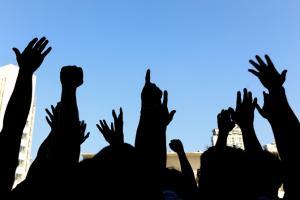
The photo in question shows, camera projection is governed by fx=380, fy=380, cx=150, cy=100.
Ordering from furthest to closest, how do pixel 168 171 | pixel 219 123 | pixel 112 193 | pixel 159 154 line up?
pixel 219 123 < pixel 168 171 < pixel 159 154 < pixel 112 193

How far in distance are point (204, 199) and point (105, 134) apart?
1430 mm

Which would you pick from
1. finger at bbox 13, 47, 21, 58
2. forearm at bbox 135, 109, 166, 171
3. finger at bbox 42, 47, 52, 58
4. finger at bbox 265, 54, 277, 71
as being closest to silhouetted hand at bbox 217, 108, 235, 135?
finger at bbox 265, 54, 277, 71

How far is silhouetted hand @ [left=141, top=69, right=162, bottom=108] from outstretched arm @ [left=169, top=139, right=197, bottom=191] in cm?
81

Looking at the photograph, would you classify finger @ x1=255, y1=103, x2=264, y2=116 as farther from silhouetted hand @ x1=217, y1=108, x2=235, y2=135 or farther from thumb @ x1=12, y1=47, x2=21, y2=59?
thumb @ x1=12, y1=47, x2=21, y2=59

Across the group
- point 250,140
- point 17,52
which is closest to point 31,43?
point 17,52

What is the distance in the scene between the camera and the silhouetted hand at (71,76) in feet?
10.9

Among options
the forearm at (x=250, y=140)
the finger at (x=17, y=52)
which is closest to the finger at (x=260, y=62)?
the forearm at (x=250, y=140)

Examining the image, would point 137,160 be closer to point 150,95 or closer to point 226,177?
point 226,177

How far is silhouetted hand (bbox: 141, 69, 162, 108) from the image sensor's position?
11.2ft

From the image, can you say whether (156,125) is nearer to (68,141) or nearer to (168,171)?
(168,171)

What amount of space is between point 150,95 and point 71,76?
0.74m

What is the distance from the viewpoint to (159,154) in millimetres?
2908

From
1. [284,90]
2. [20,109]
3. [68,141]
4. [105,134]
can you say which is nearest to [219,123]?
[284,90]

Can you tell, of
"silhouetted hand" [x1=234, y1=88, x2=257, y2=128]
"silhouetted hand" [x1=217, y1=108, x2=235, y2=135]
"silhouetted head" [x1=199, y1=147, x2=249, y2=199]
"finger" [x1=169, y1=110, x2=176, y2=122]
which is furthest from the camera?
"finger" [x1=169, y1=110, x2=176, y2=122]
